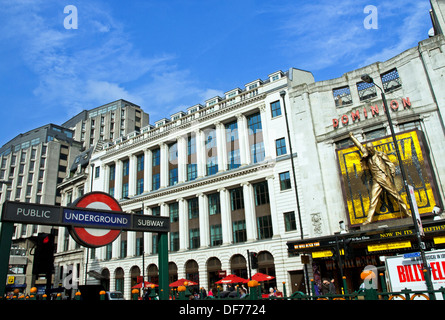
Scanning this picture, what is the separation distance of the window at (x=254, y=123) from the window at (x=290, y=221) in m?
10.9

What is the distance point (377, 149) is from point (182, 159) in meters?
25.5

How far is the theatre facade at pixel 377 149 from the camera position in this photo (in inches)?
1050

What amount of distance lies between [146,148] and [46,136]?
63.4m

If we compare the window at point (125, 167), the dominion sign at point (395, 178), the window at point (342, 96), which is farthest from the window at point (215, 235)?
the window at point (125, 167)

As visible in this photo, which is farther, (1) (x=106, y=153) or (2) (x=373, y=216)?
(1) (x=106, y=153)

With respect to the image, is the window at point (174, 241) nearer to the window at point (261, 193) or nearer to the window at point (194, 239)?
the window at point (194, 239)

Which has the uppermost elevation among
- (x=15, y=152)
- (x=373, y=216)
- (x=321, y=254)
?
(x=15, y=152)

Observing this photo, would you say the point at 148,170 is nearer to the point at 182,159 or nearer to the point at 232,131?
the point at 182,159

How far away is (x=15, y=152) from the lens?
105812mm

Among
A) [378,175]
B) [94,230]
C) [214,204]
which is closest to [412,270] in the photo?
[94,230]

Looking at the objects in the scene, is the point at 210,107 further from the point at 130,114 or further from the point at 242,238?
the point at 130,114

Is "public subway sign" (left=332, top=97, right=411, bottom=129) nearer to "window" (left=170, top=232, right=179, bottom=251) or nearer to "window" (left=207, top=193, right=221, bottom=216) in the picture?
"window" (left=207, top=193, right=221, bottom=216)

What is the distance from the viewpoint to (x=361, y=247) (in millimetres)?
28672
